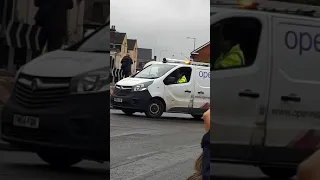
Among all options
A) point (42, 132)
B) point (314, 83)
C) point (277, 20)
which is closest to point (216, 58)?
point (277, 20)

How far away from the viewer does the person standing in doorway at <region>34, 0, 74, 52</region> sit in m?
1.31

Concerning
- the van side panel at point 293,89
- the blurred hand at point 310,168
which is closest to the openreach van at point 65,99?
the van side panel at point 293,89

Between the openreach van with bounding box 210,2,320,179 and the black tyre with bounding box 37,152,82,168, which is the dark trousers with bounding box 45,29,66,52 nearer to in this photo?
the black tyre with bounding box 37,152,82,168

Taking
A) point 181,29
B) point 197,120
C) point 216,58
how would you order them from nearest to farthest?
point 216,58, point 181,29, point 197,120

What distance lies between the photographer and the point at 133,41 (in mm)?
1501

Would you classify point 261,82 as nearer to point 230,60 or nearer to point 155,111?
point 230,60

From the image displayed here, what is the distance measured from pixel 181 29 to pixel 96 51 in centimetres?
35

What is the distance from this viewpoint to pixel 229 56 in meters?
1.30

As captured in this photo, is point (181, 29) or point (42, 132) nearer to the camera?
point (42, 132)

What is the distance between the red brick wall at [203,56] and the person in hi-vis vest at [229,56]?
0.06 meters

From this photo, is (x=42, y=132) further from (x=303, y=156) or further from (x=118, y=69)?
(x=303, y=156)

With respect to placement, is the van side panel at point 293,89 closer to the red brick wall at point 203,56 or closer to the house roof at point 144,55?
the red brick wall at point 203,56

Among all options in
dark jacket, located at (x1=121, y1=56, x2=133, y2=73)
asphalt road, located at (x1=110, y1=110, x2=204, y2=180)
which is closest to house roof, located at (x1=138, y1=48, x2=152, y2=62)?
dark jacket, located at (x1=121, y1=56, x2=133, y2=73)

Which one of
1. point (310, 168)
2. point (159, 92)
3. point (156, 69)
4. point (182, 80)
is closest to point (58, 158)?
point (310, 168)
